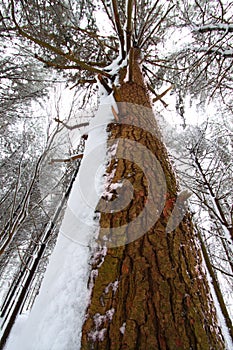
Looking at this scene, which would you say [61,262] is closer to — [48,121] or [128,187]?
[128,187]

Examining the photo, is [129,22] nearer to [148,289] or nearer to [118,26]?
[118,26]

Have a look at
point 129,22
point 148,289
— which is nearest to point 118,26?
point 129,22

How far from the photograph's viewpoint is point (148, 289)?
0.75 meters

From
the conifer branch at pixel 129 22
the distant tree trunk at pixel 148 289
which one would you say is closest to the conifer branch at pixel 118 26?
the conifer branch at pixel 129 22

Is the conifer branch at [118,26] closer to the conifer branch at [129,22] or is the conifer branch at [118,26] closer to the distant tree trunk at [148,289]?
the conifer branch at [129,22]

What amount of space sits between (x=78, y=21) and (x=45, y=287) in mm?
4346

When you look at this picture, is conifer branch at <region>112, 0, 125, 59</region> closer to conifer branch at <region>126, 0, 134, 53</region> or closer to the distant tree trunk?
conifer branch at <region>126, 0, 134, 53</region>

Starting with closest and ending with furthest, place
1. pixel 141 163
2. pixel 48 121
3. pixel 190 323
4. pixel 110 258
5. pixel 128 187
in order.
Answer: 1. pixel 190 323
2. pixel 110 258
3. pixel 128 187
4. pixel 141 163
5. pixel 48 121

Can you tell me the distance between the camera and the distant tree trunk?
656 millimetres

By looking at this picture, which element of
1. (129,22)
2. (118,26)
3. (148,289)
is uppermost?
(118,26)

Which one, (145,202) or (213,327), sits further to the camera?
(145,202)

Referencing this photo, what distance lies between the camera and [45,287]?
0.94 metres

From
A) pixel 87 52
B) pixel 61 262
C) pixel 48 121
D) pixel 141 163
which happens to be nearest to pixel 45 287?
pixel 61 262

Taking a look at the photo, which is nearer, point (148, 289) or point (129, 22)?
point (148, 289)
